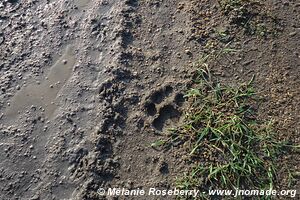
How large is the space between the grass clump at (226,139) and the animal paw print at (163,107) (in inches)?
3.4

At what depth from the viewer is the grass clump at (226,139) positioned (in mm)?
2777

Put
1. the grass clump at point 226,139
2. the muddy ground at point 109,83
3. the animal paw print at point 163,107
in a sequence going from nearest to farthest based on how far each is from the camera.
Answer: the grass clump at point 226,139 < the muddy ground at point 109,83 < the animal paw print at point 163,107

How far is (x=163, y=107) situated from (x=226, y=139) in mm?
511

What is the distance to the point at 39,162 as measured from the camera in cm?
297

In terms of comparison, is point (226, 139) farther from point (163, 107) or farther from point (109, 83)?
point (109, 83)

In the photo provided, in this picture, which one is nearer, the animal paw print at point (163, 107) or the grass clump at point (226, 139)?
the grass clump at point (226, 139)

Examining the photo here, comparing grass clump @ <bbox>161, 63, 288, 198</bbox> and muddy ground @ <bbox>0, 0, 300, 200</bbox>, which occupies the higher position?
muddy ground @ <bbox>0, 0, 300, 200</bbox>

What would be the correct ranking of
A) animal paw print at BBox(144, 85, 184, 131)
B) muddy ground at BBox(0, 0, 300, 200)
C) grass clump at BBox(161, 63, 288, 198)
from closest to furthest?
grass clump at BBox(161, 63, 288, 198) < muddy ground at BBox(0, 0, 300, 200) < animal paw print at BBox(144, 85, 184, 131)

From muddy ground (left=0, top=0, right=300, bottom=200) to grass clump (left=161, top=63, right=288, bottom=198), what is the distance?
0.08 metres

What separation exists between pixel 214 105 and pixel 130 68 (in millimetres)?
722

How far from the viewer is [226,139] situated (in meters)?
2.91

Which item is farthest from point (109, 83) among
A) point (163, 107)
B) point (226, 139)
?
point (226, 139)

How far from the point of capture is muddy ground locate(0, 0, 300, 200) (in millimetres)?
2902

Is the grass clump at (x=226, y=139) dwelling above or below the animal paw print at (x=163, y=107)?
below
